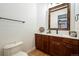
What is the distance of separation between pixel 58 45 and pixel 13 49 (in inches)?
35.3

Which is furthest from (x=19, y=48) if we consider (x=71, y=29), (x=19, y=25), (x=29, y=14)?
(x=71, y=29)

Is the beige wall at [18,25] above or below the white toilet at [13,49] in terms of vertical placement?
above

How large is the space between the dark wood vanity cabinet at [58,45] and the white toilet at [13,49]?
0.39m

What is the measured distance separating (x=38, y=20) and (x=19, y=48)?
477 mm

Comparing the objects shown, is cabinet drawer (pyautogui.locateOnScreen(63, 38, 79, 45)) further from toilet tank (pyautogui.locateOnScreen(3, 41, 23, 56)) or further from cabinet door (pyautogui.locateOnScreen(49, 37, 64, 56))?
toilet tank (pyautogui.locateOnScreen(3, 41, 23, 56))

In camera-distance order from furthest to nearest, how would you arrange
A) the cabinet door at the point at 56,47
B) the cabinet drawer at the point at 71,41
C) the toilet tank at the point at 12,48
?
1. the cabinet door at the point at 56,47
2. the cabinet drawer at the point at 71,41
3. the toilet tank at the point at 12,48

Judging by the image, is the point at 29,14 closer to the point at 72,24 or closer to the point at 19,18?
the point at 19,18

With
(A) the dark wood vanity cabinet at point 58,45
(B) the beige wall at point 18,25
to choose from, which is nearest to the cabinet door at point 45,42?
(A) the dark wood vanity cabinet at point 58,45

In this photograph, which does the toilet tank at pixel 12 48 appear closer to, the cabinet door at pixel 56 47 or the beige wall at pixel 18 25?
the beige wall at pixel 18 25

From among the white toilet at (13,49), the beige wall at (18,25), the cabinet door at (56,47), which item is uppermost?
the beige wall at (18,25)

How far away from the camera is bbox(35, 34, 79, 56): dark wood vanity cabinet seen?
1492mm

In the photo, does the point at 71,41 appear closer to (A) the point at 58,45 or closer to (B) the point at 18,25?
(A) the point at 58,45

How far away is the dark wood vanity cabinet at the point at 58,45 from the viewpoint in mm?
1492

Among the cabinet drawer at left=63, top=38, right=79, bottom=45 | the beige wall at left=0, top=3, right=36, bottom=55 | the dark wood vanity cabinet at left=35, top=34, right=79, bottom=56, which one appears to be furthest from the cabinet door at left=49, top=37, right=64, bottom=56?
the beige wall at left=0, top=3, right=36, bottom=55
